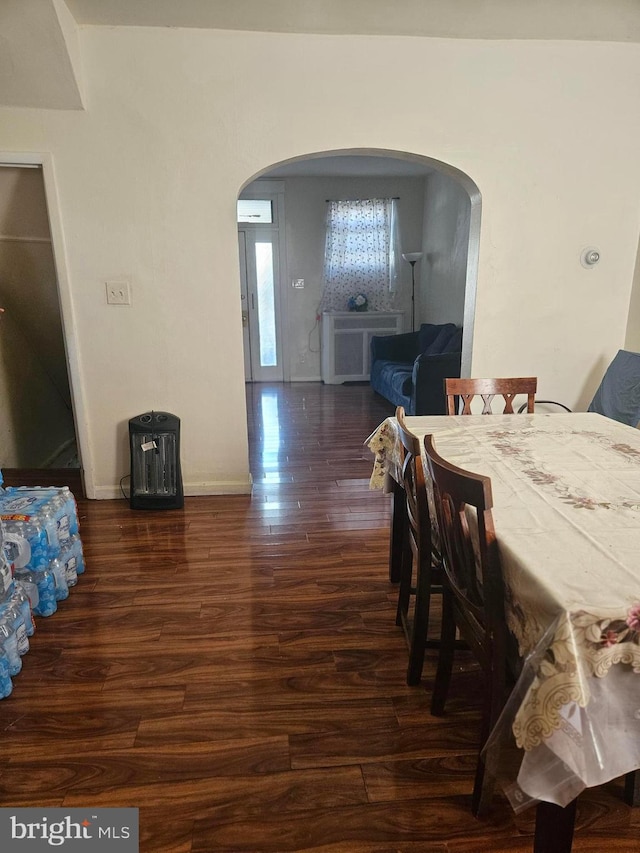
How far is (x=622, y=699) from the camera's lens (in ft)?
3.12

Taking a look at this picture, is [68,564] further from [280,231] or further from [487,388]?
[280,231]

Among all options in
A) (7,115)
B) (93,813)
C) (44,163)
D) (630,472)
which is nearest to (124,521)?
(93,813)

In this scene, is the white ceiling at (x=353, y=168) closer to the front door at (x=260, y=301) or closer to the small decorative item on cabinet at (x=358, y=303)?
the front door at (x=260, y=301)

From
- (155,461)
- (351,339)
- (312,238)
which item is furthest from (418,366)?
(312,238)

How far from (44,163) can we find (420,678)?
3207 mm

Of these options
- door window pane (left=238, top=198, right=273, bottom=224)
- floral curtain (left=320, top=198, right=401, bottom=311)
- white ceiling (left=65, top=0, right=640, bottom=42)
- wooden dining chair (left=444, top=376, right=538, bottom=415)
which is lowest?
wooden dining chair (left=444, top=376, right=538, bottom=415)

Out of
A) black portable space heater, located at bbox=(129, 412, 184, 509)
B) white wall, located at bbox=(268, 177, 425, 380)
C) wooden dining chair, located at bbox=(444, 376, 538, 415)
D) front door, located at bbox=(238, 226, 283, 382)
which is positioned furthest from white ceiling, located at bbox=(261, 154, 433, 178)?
wooden dining chair, located at bbox=(444, 376, 538, 415)

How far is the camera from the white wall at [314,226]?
693cm

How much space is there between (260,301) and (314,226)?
1261 mm

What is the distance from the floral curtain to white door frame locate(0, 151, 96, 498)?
14.7 ft

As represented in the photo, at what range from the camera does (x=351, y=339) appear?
704cm

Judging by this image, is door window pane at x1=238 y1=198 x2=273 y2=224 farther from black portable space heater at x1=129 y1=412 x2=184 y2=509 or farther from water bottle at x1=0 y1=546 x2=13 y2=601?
water bottle at x1=0 y1=546 x2=13 y2=601

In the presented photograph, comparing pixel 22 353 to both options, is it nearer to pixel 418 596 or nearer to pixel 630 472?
pixel 418 596

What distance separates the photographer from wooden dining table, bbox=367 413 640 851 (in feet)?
2.98
